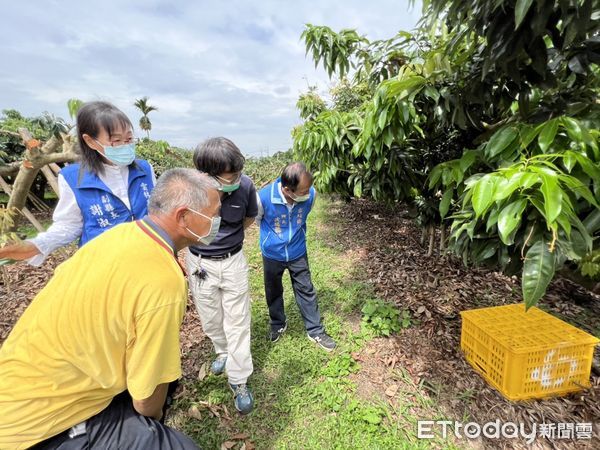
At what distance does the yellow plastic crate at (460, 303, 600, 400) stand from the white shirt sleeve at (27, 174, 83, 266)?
2.72 m

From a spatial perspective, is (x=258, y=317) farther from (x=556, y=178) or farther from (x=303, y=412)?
(x=556, y=178)

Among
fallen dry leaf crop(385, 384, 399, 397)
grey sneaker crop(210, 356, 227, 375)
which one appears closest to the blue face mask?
grey sneaker crop(210, 356, 227, 375)

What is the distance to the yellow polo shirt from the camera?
1107 millimetres

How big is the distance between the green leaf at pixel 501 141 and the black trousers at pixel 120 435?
1.87 meters

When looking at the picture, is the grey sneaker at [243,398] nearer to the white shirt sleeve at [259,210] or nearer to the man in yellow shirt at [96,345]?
the man in yellow shirt at [96,345]

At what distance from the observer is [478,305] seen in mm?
3246

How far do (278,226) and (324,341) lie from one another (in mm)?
1076

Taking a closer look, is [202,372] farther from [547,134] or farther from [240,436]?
[547,134]

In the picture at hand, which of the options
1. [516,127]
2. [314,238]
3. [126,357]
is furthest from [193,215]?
[314,238]

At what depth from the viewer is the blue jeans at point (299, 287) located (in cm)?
276

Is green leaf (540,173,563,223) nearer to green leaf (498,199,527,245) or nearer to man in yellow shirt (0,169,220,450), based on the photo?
green leaf (498,199,527,245)

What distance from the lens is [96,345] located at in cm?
113

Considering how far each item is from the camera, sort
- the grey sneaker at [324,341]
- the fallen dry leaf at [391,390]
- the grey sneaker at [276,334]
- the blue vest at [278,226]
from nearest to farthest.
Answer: the fallen dry leaf at [391,390] < the blue vest at [278,226] < the grey sneaker at [324,341] < the grey sneaker at [276,334]

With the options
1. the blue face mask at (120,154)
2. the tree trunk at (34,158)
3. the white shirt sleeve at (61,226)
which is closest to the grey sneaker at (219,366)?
the white shirt sleeve at (61,226)
